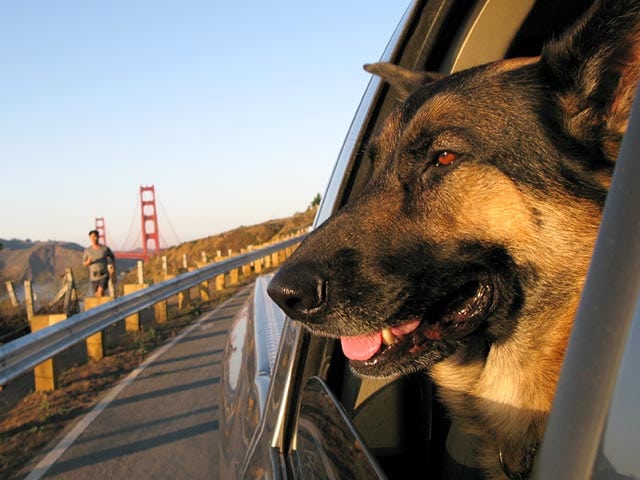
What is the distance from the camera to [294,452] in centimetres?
227

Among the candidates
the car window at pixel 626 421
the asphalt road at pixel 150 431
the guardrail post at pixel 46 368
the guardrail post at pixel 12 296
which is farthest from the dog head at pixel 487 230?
the guardrail post at pixel 12 296

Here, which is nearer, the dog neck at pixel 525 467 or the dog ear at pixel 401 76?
the dog neck at pixel 525 467

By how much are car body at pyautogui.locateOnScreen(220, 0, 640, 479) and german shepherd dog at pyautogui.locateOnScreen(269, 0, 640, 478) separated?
25cm

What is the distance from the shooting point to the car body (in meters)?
0.81

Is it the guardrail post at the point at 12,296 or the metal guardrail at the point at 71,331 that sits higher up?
the metal guardrail at the point at 71,331

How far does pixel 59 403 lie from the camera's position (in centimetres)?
707

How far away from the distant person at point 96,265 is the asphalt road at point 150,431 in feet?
28.5

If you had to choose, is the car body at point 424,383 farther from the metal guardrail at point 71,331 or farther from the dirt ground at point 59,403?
the dirt ground at point 59,403

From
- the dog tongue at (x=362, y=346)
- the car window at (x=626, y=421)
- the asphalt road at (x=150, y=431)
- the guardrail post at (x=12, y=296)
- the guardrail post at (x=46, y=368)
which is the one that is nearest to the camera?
the car window at (x=626, y=421)

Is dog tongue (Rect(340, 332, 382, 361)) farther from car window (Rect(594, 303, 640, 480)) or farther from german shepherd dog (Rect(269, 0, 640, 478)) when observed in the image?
car window (Rect(594, 303, 640, 480))

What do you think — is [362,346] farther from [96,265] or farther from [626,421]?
[96,265]

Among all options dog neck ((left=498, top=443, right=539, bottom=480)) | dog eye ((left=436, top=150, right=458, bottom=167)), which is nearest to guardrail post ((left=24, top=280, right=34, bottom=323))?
dog eye ((left=436, top=150, right=458, bottom=167))

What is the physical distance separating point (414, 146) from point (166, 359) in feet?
23.5

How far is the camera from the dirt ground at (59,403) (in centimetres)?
562
